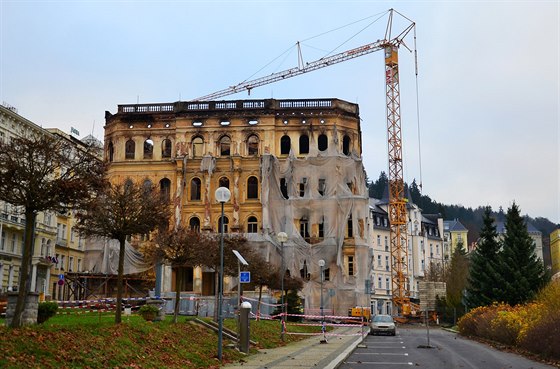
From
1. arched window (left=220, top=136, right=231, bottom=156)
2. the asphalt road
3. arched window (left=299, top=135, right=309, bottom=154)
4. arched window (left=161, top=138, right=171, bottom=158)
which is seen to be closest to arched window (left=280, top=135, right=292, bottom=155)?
arched window (left=299, top=135, right=309, bottom=154)

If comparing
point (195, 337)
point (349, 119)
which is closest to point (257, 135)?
point (349, 119)

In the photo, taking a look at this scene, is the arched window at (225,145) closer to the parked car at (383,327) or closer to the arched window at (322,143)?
the arched window at (322,143)

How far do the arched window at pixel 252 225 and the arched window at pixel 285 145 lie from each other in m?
7.44

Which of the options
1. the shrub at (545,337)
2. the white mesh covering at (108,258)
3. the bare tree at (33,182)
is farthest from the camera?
the white mesh covering at (108,258)

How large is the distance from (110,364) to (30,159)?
216 inches

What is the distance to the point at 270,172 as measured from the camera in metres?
61.9

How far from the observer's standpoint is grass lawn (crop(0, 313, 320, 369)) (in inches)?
519

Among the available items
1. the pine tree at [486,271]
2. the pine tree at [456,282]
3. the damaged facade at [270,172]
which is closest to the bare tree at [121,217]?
the pine tree at [486,271]

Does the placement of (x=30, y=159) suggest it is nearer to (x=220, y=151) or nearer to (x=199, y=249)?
(x=199, y=249)

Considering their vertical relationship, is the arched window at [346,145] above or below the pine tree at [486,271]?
above

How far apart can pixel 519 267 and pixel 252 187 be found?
2697 centimetres

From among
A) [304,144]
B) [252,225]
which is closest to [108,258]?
[252,225]

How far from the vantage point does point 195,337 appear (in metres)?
21.2

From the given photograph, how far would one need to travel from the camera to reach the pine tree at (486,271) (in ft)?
158
